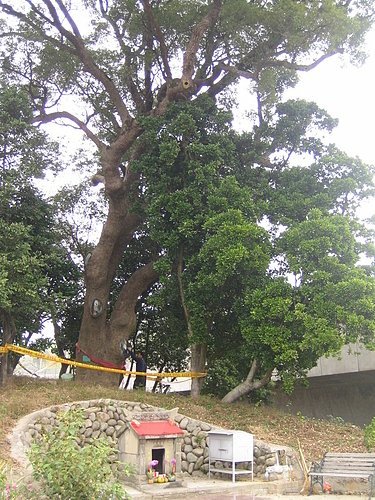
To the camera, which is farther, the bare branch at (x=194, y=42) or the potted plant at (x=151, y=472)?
the bare branch at (x=194, y=42)

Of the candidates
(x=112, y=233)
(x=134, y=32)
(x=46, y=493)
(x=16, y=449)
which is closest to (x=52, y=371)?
(x=112, y=233)

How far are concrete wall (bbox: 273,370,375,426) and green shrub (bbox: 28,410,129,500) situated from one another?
43.7ft

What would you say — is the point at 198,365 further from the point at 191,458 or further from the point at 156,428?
the point at 156,428

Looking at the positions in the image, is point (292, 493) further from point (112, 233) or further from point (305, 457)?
point (112, 233)

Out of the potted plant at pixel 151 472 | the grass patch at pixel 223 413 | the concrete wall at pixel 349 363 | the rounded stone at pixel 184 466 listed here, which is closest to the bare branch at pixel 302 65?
the concrete wall at pixel 349 363

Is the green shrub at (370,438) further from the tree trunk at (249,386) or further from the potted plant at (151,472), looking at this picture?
the potted plant at (151,472)

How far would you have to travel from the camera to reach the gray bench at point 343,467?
9.28m

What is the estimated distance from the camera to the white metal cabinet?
10336 millimetres

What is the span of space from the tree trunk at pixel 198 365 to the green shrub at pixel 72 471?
873 centimetres

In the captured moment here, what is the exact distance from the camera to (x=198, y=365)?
13734 mm

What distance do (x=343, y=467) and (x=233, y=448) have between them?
78.5 inches

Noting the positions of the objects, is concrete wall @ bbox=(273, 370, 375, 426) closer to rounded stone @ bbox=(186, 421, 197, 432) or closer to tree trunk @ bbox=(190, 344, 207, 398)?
tree trunk @ bbox=(190, 344, 207, 398)

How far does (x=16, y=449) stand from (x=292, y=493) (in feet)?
15.6

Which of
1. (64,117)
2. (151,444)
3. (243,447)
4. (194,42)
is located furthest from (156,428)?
(64,117)
